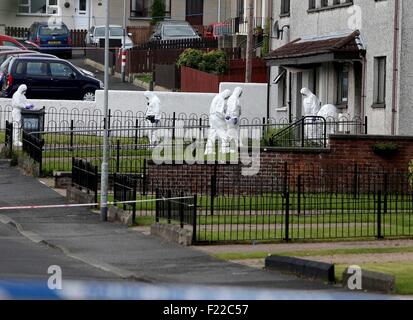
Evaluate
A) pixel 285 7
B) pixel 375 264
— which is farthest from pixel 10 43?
pixel 375 264

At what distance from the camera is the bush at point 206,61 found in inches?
1951

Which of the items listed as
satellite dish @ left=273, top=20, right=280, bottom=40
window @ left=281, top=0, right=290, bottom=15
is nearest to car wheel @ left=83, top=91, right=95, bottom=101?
satellite dish @ left=273, top=20, right=280, bottom=40

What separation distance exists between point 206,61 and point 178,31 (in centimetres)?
1243

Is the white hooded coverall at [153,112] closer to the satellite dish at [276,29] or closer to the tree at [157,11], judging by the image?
the satellite dish at [276,29]

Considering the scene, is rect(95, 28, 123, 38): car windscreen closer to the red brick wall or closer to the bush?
the bush

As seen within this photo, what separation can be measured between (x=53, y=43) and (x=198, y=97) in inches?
875

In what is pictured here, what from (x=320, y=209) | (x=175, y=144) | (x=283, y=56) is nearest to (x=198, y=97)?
(x=283, y=56)

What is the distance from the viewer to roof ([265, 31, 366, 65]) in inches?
1329

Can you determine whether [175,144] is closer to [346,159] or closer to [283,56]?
[346,159]

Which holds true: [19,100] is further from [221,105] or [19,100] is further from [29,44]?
[29,44]

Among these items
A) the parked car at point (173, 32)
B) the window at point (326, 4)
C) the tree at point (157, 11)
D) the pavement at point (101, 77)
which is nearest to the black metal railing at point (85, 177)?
the window at point (326, 4)

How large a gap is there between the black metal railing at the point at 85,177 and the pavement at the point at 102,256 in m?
0.57

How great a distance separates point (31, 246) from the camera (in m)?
20.9

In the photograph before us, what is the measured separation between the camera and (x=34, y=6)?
982 cm
